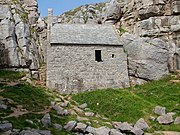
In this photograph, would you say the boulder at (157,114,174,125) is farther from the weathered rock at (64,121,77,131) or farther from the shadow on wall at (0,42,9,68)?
the shadow on wall at (0,42,9,68)

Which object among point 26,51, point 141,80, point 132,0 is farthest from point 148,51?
point 26,51

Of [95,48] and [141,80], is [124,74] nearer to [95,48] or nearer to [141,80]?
[141,80]

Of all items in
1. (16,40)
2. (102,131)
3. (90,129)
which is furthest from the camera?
(16,40)

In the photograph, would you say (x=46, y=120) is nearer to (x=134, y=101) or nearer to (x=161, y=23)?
(x=134, y=101)

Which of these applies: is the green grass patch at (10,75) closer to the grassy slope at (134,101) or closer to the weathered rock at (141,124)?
the grassy slope at (134,101)

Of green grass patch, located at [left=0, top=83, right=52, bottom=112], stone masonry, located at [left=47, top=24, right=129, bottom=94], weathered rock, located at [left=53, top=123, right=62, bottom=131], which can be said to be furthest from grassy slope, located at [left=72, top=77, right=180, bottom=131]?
weathered rock, located at [left=53, top=123, right=62, bottom=131]

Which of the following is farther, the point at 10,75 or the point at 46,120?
the point at 10,75

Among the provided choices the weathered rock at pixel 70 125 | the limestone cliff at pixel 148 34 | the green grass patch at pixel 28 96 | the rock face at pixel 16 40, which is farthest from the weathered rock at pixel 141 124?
the rock face at pixel 16 40

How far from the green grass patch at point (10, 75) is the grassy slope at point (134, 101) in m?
8.47

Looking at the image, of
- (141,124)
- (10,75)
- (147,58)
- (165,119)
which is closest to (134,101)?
(165,119)

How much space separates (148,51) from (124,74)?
190 inches

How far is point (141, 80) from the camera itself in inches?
1489

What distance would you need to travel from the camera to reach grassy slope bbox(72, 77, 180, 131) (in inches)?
1065

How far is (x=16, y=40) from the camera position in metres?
39.4
